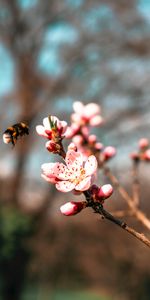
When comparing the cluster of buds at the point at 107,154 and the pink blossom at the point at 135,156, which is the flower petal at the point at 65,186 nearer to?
the cluster of buds at the point at 107,154

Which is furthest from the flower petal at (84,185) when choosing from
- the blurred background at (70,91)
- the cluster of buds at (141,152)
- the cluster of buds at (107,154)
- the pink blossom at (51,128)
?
the blurred background at (70,91)

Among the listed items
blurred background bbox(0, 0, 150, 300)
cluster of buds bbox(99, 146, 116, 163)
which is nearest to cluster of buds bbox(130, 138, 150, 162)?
cluster of buds bbox(99, 146, 116, 163)

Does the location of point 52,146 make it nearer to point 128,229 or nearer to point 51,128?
point 51,128

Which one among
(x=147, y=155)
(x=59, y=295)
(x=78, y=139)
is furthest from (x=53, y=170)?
(x=59, y=295)

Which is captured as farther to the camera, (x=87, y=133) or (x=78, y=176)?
(x=87, y=133)

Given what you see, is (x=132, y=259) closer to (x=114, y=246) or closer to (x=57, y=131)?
(x=114, y=246)
